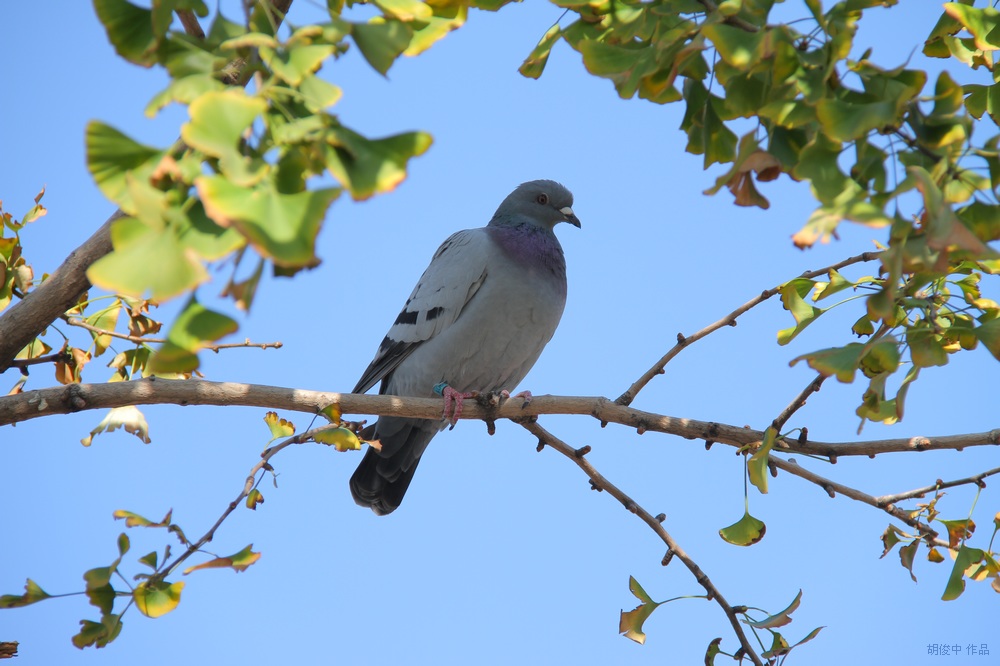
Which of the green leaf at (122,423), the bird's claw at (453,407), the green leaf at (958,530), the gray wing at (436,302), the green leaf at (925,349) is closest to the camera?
the green leaf at (925,349)

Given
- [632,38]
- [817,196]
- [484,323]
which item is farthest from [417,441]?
[817,196]

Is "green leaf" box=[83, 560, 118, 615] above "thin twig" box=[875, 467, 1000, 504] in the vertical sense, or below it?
below

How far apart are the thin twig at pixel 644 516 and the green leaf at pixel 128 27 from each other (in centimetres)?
281

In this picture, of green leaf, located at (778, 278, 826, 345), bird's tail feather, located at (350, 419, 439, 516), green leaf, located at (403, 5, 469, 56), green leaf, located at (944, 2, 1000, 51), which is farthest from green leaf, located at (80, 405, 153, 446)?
green leaf, located at (944, 2, 1000, 51)

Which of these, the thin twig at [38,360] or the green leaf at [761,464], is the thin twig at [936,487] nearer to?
the green leaf at [761,464]

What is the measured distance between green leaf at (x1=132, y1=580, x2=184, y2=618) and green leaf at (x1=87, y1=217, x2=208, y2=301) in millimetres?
1497

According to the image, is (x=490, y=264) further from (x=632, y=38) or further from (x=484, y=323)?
(x=632, y=38)

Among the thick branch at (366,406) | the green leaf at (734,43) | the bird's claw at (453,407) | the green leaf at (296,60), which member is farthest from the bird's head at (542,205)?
the green leaf at (296,60)

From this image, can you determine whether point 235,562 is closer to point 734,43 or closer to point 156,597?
point 156,597

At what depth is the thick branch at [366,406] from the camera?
3414mm

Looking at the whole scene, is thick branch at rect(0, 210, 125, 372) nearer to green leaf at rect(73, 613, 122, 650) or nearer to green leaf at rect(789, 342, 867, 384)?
green leaf at rect(73, 613, 122, 650)

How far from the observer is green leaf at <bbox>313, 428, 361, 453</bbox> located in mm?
3201

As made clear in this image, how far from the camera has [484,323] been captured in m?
5.65

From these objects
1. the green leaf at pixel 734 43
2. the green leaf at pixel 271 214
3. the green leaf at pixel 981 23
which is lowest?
the green leaf at pixel 271 214
